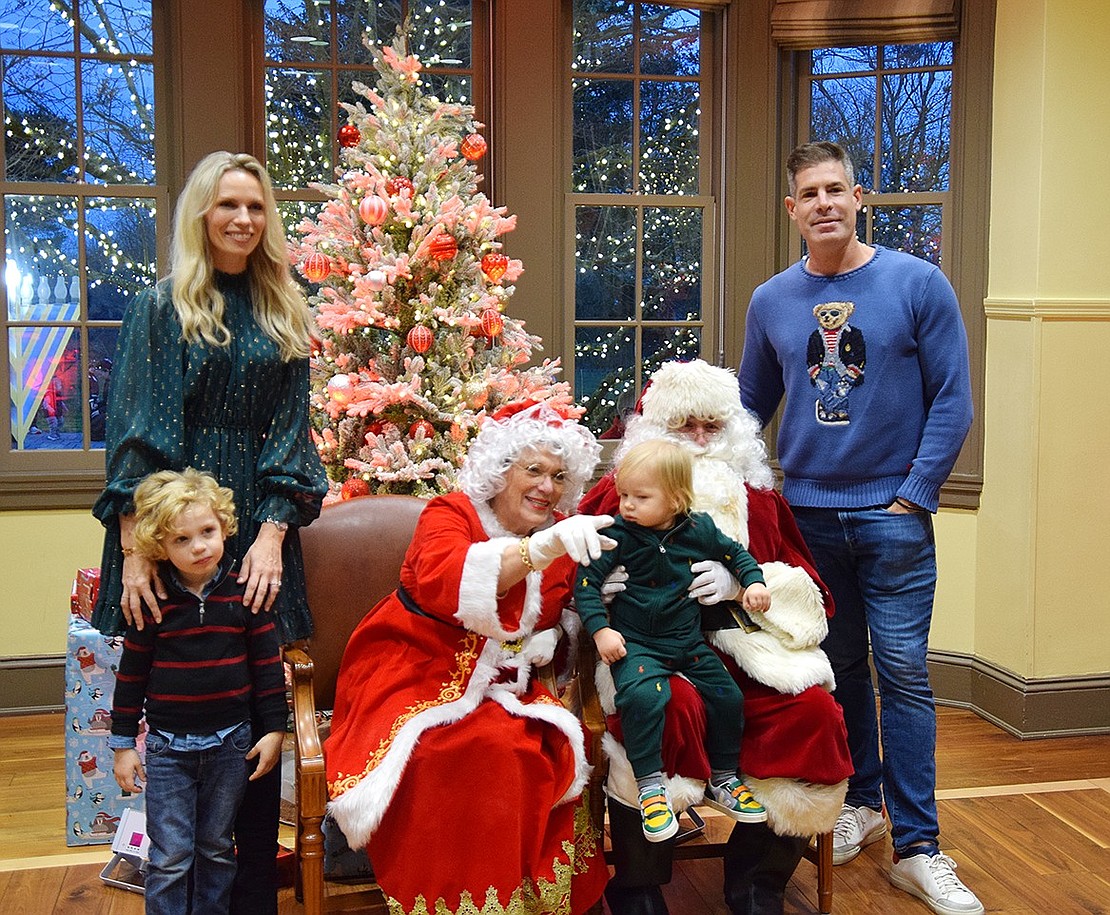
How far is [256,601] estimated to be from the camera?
2.65 meters

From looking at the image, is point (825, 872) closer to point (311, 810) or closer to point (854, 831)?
point (854, 831)

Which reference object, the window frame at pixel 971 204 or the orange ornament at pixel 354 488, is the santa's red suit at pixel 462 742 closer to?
the orange ornament at pixel 354 488

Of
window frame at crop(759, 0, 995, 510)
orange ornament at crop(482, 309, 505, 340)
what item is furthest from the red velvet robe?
window frame at crop(759, 0, 995, 510)

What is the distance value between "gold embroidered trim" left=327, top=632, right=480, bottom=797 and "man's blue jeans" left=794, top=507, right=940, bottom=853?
1.05 metres

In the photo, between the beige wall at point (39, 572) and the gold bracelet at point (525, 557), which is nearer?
the gold bracelet at point (525, 557)

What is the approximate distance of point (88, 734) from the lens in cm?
358

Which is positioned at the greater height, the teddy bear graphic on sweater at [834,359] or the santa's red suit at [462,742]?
the teddy bear graphic on sweater at [834,359]

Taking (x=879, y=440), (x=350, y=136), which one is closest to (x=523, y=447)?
(x=879, y=440)

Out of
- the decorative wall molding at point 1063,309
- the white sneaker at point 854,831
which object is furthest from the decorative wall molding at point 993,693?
the decorative wall molding at point 1063,309

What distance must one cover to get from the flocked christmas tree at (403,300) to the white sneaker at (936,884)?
1713mm

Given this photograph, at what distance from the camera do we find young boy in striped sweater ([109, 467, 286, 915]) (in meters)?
→ 2.55

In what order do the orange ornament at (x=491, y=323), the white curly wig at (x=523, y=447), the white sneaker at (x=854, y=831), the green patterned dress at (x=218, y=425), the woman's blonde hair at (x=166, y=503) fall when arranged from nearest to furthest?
1. the woman's blonde hair at (x=166, y=503)
2. the green patterned dress at (x=218, y=425)
3. the white curly wig at (x=523, y=447)
4. the white sneaker at (x=854, y=831)
5. the orange ornament at (x=491, y=323)

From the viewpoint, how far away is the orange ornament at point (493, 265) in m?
4.15

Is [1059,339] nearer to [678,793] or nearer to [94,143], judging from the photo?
[678,793]
